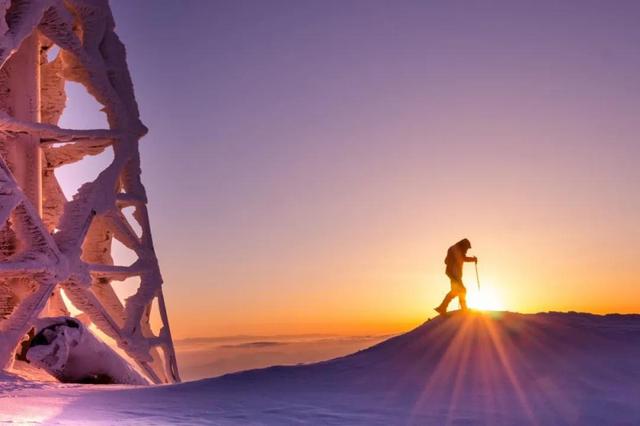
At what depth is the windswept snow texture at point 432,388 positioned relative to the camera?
314 inches

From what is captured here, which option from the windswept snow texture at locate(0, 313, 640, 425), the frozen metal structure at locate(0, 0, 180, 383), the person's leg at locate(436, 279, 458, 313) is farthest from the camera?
the frozen metal structure at locate(0, 0, 180, 383)

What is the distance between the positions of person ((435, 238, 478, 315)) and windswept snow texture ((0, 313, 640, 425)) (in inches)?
29.3

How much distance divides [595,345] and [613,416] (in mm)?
2966

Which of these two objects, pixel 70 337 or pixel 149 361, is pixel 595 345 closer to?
pixel 70 337

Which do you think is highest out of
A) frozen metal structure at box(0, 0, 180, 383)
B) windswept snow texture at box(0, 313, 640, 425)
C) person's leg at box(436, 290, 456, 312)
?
frozen metal structure at box(0, 0, 180, 383)

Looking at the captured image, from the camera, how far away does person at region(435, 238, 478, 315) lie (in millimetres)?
13438

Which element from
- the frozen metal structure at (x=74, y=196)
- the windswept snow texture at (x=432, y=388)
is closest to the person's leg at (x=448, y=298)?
the windswept snow texture at (x=432, y=388)

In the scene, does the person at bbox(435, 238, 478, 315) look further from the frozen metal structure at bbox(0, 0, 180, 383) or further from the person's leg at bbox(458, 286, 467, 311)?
the frozen metal structure at bbox(0, 0, 180, 383)

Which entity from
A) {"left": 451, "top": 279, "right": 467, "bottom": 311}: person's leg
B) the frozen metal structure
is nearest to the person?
{"left": 451, "top": 279, "right": 467, "bottom": 311}: person's leg

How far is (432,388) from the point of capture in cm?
947

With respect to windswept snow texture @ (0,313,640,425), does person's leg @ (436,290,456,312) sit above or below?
above

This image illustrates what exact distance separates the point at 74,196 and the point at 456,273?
32.6 ft

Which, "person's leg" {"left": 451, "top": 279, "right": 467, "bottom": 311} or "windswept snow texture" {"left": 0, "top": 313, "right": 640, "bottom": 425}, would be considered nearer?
"windswept snow texture" {"left": 0, "top": 313, "right": 640, "bottom": 425}

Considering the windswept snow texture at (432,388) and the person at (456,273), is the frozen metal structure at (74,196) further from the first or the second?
the person at (456,273)
